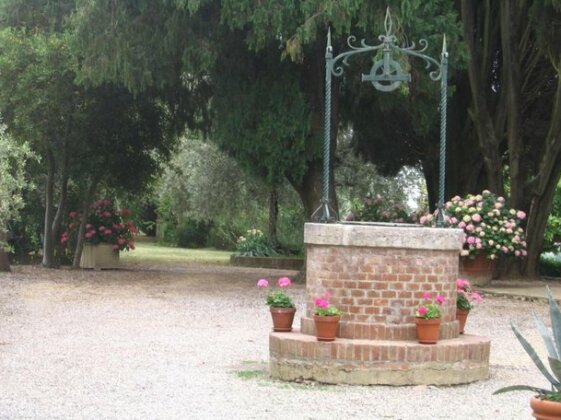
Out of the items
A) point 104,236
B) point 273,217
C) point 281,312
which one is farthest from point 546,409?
point 273,217

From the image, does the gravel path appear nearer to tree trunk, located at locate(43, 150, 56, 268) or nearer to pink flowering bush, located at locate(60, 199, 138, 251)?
tree trunk, located at locate(43, 150, 56, 268)

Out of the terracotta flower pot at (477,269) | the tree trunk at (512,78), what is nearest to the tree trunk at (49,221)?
the terracotta flower pot at (477,269)

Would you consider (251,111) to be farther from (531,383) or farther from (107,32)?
(531,383)

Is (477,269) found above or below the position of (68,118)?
below

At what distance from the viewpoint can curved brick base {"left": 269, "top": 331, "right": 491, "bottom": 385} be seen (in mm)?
8438

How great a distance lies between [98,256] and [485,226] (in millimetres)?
9972

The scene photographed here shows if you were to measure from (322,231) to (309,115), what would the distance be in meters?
9.51

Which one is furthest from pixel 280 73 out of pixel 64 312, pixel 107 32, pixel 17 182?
pixel 64 312

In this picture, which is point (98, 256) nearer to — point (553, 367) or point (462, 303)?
point (462, 303)

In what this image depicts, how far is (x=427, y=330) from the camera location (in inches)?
336

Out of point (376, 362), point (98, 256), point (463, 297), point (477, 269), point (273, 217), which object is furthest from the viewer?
point (273, 217)

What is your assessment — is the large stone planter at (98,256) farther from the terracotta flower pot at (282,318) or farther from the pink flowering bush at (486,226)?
the terracotta flower pot at (282,318)

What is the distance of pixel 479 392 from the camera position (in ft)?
27.2

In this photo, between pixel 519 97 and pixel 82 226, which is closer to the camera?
pixel 519 97
